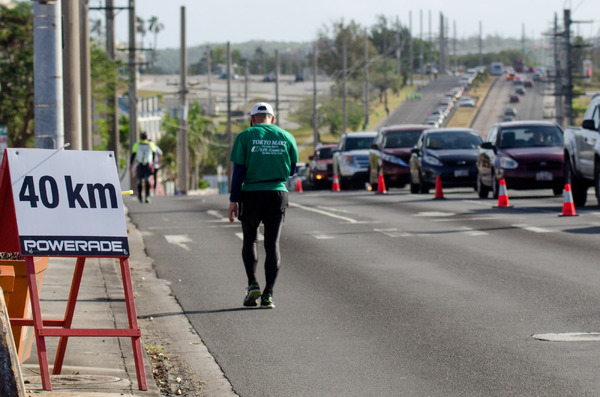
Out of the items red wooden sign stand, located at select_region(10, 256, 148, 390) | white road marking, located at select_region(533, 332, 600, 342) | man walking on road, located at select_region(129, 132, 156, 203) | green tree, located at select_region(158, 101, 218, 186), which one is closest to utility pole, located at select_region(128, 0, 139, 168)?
man walking on road, located at select_region(129, 132, 156, 203)

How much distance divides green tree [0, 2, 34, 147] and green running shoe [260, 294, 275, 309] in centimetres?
3578

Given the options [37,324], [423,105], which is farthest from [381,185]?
[423,105]

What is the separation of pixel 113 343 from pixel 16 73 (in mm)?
37753

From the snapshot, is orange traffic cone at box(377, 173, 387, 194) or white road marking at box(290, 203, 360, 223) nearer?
white road marking at box(290, 203, 360, 223)

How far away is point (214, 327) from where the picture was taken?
934cm

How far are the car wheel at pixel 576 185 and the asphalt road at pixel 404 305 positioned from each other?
7.05 feet

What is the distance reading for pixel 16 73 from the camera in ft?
146

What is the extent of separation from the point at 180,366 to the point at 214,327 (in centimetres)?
152

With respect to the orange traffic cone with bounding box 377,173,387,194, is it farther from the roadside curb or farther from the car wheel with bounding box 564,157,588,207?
the roadside curb

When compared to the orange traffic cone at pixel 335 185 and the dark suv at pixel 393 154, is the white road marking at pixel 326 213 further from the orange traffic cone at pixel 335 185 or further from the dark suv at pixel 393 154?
the orange traffic cone at pixel 335 185

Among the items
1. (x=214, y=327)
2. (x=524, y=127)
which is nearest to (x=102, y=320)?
(x=214, y=327)

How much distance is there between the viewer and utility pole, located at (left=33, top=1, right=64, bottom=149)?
1305 centimetres

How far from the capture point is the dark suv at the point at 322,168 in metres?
40.2

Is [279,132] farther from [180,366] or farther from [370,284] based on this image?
[180,366]
